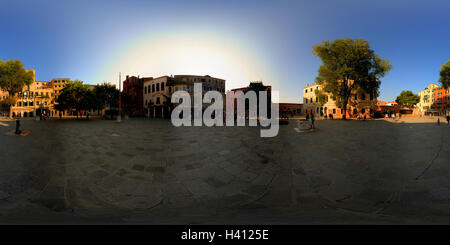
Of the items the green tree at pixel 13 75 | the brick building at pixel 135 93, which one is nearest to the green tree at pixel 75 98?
the green tree at pixel 13 75

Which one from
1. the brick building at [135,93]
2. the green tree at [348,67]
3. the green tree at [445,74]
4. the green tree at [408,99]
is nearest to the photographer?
the green tree at [445,74]

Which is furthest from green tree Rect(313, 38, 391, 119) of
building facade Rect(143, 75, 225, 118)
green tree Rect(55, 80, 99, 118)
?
green tree Rect(55, 80, 99, 118)

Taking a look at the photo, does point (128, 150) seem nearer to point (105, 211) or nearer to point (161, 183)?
point (161, 183)

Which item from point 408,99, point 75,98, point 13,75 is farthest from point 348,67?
point 408,99

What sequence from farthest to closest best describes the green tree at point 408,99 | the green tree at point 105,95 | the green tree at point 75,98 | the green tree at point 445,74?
the green tree at point 408,99 < the green tree at point 105,95 < the green tree at point 75,98 < the green tree at point 445,74

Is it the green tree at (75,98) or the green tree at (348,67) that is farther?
the green tree at (75,98)

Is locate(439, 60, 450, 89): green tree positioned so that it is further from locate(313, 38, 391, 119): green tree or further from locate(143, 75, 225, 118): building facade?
locate(143, 75, 225, 118): building facade

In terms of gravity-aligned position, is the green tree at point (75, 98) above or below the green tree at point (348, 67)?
below

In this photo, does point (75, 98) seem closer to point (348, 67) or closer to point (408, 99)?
point (348, 67)

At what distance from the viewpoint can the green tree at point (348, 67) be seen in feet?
50.9

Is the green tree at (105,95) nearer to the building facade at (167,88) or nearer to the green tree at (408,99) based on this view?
the building facade at (167,88)
